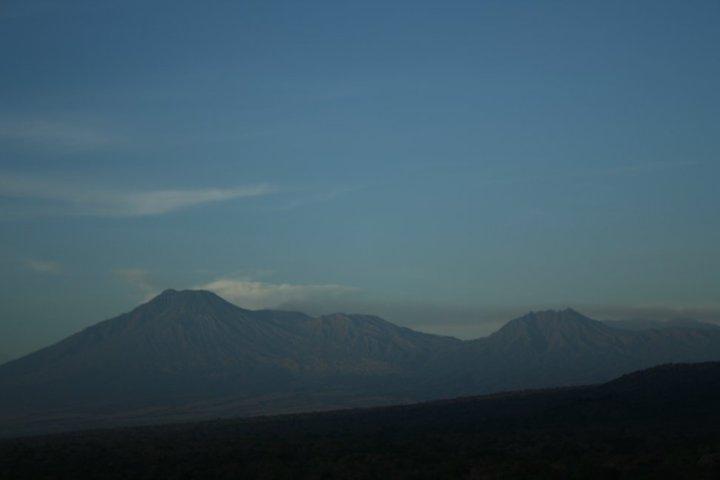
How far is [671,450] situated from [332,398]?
488 ft

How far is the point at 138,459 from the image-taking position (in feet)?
157

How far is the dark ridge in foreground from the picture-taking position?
3931 centimetres

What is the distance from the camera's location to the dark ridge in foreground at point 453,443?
3931 cm

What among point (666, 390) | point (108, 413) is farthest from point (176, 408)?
point (666, 390)

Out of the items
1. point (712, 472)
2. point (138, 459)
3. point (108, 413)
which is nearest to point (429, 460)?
point (712, 472)

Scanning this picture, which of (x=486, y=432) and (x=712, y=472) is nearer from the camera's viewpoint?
(x=712, y=472)

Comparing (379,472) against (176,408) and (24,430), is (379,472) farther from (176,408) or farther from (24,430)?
(176,408)

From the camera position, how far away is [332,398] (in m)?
186

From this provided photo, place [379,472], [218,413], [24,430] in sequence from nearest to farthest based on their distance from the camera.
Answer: [379,472], [24,430], [218,413]

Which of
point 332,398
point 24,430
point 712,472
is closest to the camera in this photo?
point 712,472

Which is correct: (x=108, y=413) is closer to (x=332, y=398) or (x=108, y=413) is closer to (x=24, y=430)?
(x=24, y=430)

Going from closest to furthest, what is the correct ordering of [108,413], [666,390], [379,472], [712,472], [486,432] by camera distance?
[712,472] → [379,472] → [486,432] → [666,390] → [108,413]

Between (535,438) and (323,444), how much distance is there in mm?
12393

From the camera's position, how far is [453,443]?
48.2 m
